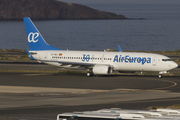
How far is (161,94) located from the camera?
118ft

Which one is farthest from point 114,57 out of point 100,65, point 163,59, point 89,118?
point 89,118

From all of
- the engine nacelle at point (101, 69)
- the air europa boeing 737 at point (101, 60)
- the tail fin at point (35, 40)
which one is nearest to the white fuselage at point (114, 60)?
the air europa boeing 737 at point (101, 60)

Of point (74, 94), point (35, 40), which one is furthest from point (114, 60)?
point (74, 94)

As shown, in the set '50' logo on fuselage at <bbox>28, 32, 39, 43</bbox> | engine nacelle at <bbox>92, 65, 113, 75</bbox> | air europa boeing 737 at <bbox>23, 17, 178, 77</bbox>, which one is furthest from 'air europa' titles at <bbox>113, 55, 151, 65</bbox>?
'50' logo on fuselage at <bbox>28, 32, 39, 43</bbox>

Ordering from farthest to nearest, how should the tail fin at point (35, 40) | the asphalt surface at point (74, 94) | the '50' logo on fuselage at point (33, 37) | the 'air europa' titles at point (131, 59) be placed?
1. the '50' logo on fuselage at point (33, 37)
2. the tail fin at point (35, 40)
3. the 'air europa' titles at point (131, 59)
4. the asphalt surface at point (74, 94)

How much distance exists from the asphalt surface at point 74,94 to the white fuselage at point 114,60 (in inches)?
103

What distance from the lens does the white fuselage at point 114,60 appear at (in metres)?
50.9

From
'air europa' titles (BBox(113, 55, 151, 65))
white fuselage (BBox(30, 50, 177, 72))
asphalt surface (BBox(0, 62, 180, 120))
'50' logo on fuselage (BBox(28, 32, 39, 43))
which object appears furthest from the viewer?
'50' logo on fuselage (BBox(28, 32, 39, 43))

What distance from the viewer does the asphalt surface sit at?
26.7 m

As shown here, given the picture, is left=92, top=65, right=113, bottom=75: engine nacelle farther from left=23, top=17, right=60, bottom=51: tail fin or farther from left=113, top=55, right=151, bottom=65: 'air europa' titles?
left=23, top=17, right=60, bottom=51: tail fin

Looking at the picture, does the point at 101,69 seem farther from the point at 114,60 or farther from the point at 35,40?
the point at 35,40

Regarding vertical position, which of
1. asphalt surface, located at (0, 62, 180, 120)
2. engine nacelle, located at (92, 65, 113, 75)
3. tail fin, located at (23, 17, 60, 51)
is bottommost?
asphalt surface, located at (0, 62, 180, 120)

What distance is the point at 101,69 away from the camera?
51.3 m

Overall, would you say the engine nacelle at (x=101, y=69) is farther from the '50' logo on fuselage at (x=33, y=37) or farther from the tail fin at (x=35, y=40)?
the '50' logo on fuselage at (x=33, y=37)
